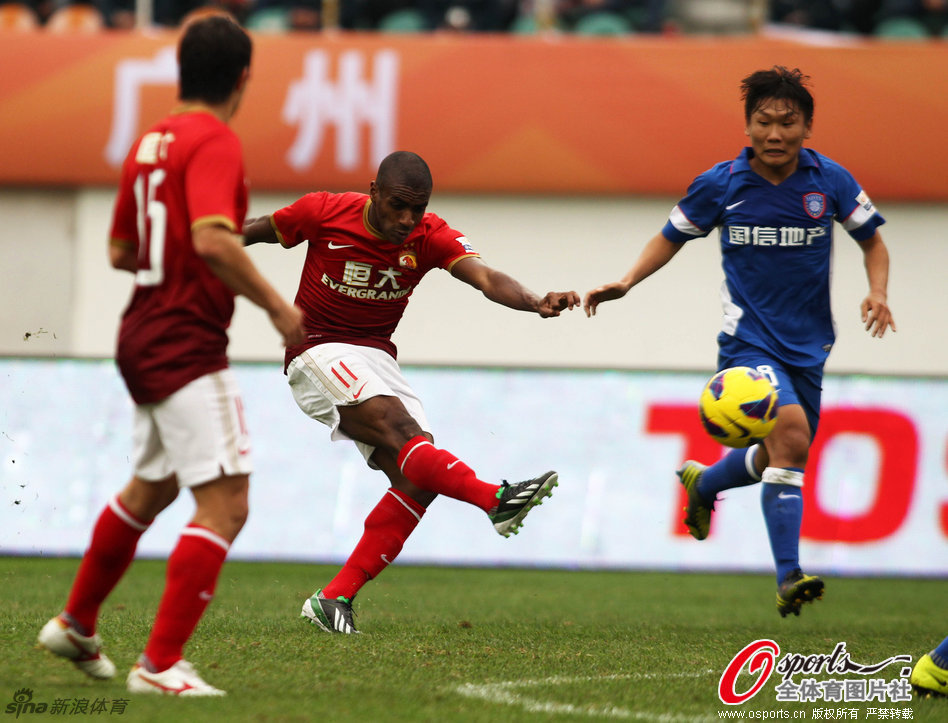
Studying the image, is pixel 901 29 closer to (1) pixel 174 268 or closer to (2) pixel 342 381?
(2) pixel 342 381

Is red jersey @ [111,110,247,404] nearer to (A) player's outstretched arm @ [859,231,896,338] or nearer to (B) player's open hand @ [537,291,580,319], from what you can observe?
(B) player's open hand @ [537,291,580,319]

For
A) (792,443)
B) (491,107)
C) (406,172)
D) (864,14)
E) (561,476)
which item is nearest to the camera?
(406,172)

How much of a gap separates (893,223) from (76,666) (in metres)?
10.1

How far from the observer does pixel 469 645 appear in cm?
506

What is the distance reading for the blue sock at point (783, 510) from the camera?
5.41 meters

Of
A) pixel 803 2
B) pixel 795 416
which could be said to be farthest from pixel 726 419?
pixel 803 2

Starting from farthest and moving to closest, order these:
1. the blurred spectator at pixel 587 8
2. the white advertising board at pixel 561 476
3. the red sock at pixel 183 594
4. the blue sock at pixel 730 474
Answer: the blurred spectator at pixel 587 8, the white advertising board at pixel 561 476, the blue sock at pixel 730 474, the red sock at pixel 183 594

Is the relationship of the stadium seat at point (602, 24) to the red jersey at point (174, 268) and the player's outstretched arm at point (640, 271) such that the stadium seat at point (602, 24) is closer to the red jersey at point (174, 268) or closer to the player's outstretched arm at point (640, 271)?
the player's outstretched arm at point (640, 271)

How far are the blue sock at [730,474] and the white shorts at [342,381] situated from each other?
5.13 feet

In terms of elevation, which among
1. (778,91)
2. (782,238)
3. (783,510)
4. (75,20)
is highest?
(778,91)

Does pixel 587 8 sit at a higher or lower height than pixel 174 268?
higher

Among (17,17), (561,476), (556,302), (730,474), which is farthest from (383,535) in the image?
(17,17)

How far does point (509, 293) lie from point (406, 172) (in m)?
0.67

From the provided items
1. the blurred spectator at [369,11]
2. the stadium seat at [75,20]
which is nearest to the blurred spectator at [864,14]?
the blurred spectator at [369,11]
